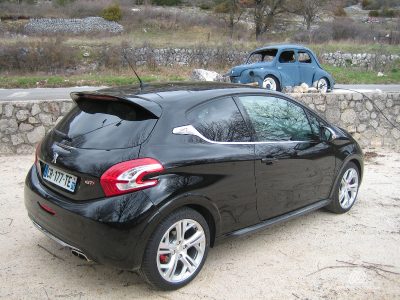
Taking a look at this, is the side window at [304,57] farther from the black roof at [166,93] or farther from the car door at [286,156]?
the black roof at [166,93]

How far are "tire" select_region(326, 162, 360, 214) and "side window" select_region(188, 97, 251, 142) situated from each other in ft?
5.87

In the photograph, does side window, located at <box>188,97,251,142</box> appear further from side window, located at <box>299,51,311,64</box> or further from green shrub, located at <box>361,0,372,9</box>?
green shrub, located at <box>361,0,372,9</box>

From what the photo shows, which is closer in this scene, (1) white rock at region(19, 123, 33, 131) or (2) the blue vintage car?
(1) white rock at region(19, 123, 33, 131)

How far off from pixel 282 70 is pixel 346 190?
313 inches

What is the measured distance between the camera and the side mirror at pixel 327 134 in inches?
196

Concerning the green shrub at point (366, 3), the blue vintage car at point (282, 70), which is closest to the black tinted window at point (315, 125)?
the blue vintage car at point (282, 70)

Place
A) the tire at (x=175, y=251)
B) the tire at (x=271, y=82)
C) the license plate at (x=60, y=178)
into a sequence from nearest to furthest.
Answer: the tire at (x=175, y=251) < the license plate at (x=60, y=178) < the tire at (x=271, y=82)

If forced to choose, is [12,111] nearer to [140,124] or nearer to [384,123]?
[140,124]

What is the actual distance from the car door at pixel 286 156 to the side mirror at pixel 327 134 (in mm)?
64

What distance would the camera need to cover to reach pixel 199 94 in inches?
155

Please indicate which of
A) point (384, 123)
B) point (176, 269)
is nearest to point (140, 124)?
point (176, 269)

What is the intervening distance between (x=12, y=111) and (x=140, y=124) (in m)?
4.77

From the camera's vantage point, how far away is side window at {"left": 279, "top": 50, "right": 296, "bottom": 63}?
1316 centimetres

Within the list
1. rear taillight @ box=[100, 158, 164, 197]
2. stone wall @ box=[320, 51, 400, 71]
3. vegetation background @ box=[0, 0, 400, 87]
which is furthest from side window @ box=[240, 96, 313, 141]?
stone wall @ box=[320, 51, 400, 71]
